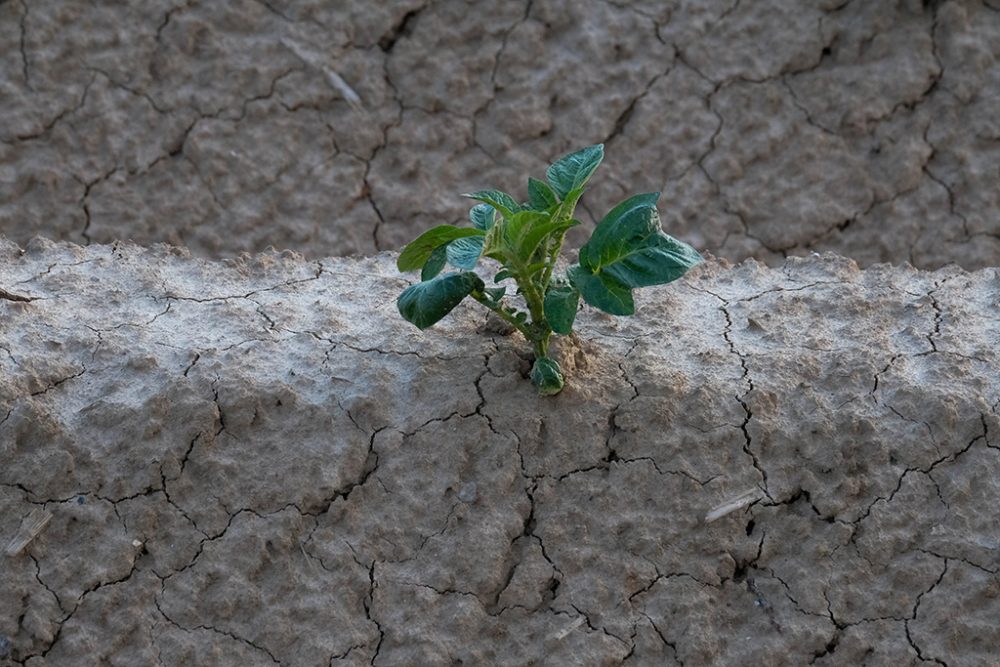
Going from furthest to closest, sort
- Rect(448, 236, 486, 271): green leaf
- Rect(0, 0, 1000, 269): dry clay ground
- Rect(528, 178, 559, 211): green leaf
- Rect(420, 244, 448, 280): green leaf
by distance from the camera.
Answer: Rect(0, 0, 1000, 269): dry clay ground, Rect(528, 178, 559, 211): green leaf, Rect(420, 244, 448, 280): green leaf, Rect(448, 236, 486, 271): green leaf

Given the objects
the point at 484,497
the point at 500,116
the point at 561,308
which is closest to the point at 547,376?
the point at 561,308

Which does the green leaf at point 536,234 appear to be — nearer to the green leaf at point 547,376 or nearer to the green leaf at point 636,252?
the green leaf at point 636,252

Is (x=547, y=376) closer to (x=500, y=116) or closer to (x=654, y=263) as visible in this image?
(x=654, y=263)

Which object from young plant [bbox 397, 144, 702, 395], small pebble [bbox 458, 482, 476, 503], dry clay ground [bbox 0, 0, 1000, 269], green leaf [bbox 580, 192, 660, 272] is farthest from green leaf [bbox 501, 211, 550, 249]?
dry clay ground [bbox 0, 0, 1000, 269]

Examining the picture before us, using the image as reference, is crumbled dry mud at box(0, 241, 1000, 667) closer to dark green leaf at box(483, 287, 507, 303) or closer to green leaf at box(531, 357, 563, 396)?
green leaf at box(531, 357, 563, 396)

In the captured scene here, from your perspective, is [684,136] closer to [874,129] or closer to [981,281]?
[874,129]

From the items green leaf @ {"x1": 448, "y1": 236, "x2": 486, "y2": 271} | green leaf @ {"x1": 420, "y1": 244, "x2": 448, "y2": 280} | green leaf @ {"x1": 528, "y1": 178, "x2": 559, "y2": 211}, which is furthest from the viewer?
green leaf @ {"x1": 528, "y1": 178, "x2": 559, "y2": 211}

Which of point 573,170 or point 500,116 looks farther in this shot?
point 500,116
